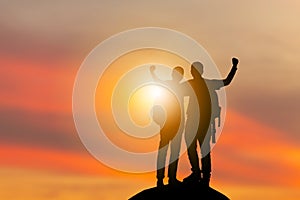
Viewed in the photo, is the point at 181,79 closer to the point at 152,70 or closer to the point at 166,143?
the point at 152,70

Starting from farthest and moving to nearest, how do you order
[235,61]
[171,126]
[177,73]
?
1. [171,126]
2. [177,73]
3. [235,61]

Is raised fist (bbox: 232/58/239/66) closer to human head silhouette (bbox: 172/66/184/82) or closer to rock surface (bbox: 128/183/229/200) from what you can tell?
→ human head silhouette (bbox: 172/66/184/82)

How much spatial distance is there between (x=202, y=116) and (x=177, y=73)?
2.02 metres

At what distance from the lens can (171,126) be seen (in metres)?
22.6

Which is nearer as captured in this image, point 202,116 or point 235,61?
point 235,61

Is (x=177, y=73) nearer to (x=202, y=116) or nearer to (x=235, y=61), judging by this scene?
(x=202, y=116)

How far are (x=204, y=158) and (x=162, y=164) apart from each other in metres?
1.73

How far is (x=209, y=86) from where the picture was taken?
72.4 feet

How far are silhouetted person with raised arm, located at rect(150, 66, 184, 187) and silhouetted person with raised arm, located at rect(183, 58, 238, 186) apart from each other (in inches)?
15.5

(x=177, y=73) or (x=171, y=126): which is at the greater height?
(x=177, y=73)

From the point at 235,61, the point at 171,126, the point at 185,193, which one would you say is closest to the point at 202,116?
the point at 171,126

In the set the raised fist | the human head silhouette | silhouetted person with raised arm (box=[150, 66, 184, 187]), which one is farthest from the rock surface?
the raised fist

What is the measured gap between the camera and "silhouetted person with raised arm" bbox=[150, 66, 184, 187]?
72.0 feet

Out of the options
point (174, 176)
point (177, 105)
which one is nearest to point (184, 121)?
point (177, 105)
